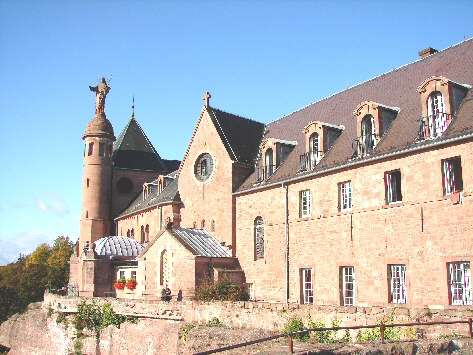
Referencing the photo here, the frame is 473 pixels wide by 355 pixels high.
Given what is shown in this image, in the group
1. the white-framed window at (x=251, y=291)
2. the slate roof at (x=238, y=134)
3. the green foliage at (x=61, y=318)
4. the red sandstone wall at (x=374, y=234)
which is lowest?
the green foliage at (x=61, y=318)

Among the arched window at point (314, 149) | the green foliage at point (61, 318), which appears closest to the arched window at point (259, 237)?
the arched window at point (314, 149)

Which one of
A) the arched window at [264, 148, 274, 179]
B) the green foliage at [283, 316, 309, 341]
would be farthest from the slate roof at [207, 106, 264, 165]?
the green foliage at [283, 316, 309, 341]

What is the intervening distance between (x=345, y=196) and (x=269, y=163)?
6.14 m

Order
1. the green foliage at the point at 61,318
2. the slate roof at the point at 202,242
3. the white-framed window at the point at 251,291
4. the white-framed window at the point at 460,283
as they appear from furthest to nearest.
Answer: the green foliage at the point at 61,318, the slate roof at the point at 202,242, the white-framed window at the point at 251,291, the white-framed window at the point at 460,283

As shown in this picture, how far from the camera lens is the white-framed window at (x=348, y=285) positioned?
69.8ft

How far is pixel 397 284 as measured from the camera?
64.4 feet

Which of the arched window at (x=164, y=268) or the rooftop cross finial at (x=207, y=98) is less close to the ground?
the rooftop cross finial at (x=207, y=98)

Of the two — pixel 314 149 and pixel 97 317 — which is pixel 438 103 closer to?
pixel 314 149

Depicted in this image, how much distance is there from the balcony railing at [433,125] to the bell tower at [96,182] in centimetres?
3233

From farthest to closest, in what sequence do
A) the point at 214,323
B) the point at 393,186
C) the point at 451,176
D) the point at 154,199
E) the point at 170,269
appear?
the point at 154,199 < the point at 170,269 < the point at 214,323 < the point at 393,186 < the point at 451,176

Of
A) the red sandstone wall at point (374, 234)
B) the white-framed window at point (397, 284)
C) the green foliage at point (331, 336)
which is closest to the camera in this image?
the green foliage at point (331, 336)

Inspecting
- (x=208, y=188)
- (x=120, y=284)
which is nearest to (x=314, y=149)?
(x=208, y=188)

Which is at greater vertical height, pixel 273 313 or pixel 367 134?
pixel 367 134

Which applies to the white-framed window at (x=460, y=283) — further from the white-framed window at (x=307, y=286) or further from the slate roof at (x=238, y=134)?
the slate roof at (x=238, y=134)
